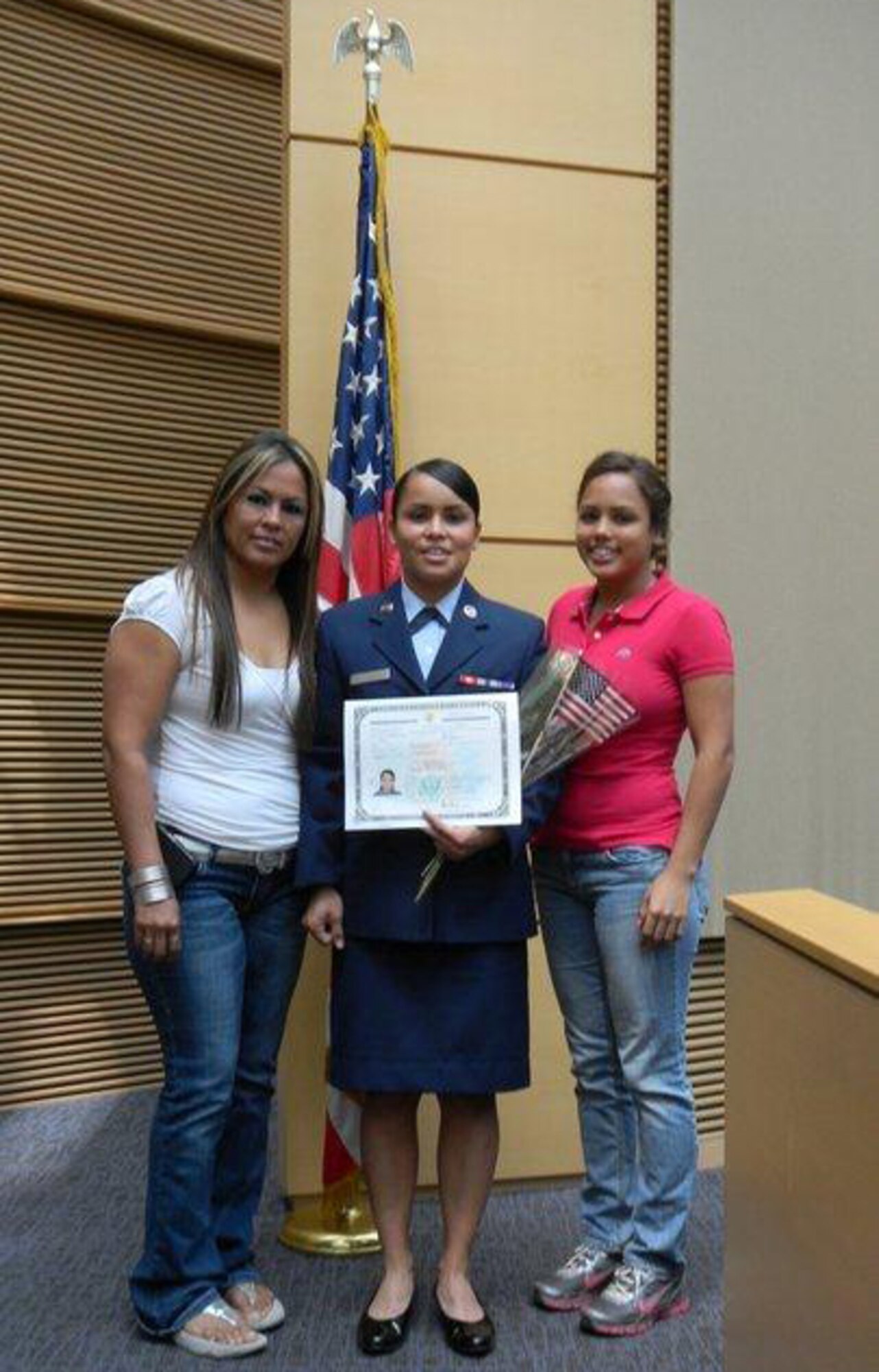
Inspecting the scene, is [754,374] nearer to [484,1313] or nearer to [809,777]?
[809,777]

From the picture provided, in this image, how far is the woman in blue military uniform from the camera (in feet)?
8.19

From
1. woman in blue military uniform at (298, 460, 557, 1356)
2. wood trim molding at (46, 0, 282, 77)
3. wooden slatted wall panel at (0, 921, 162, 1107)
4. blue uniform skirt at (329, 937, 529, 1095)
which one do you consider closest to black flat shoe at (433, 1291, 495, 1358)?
woman in blue military uniform at (298, 460, 557, 1356)

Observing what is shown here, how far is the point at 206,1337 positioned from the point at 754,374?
2758mm

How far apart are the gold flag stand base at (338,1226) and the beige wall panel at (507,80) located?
2655 millimetres

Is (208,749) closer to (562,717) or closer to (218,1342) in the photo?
(562,717)

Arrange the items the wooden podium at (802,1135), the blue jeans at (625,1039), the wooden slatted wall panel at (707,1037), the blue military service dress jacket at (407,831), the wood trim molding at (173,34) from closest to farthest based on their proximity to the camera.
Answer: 1. the wooden podium at (802,1135)
2. the blue military service dress jacket at (407,831)
3. the blue jeans at (625,1039)
4. the wooden slatted wall panel at (707,1037)
5. the wood trim molding at (173,34)

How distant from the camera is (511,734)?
2.38 metres

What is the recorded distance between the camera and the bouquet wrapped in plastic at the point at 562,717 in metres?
2.47

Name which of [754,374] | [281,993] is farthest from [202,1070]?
[754,374]

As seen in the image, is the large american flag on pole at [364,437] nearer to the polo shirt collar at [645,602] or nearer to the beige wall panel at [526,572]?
the beige wall panel at [526,572]

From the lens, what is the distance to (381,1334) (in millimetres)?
2520

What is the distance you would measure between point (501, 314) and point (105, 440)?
215 centimetres

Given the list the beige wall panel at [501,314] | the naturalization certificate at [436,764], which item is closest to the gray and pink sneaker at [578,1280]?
the naturalization certificate at [436,764]

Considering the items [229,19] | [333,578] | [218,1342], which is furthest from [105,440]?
[218,1342]
